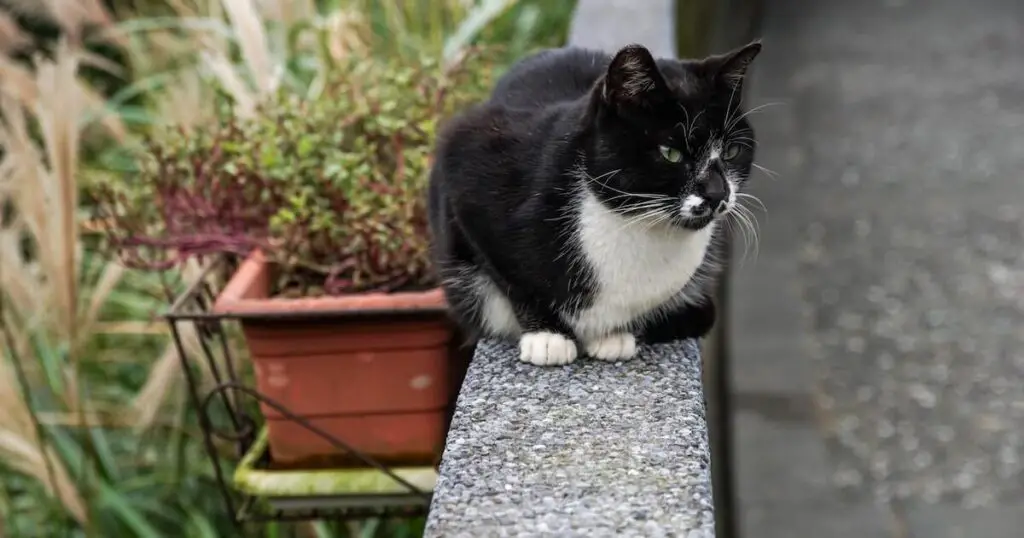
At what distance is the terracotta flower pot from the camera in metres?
1.42

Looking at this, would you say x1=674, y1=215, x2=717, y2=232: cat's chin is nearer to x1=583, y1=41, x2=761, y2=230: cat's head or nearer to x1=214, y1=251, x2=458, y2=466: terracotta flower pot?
x1=583, y1=41, x2=761, y2=230: cat's head

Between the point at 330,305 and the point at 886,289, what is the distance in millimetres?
2540

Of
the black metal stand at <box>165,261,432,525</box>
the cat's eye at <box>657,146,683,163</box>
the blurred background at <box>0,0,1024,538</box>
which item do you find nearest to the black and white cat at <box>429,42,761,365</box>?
the cat's eye at <box>657,146,683,163</box>

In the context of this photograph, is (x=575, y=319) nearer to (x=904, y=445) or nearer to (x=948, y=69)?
(x=904, y=445)

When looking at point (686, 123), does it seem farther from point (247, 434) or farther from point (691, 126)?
point (247, 434)

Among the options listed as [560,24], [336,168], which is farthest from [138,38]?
[336,168]

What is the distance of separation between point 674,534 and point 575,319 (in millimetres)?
416

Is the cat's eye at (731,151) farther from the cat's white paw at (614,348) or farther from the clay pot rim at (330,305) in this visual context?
the clay pot rim at (330,305)

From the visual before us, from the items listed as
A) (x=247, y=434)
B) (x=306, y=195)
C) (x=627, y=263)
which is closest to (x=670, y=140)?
(x=627, y=263)

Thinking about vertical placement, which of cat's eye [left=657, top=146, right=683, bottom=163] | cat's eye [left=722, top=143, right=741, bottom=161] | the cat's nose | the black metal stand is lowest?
the black metal stand

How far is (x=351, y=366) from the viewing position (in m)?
1.48

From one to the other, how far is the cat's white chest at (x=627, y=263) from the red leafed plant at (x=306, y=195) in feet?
1.17

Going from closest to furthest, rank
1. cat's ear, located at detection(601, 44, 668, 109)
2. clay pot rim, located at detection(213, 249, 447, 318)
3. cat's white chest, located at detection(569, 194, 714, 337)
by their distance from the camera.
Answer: cat's ear, located at detection(601, 44, 668, 109) < cat's white chest, located at detection(569, 194, 714, 337) < clay pot rim, located at detection(213, 249, 447, 318)

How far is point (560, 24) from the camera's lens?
277 cm
